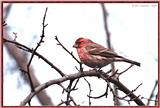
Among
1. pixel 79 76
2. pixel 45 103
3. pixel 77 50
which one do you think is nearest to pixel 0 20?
pixel 77 50

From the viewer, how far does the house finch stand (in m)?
6.59

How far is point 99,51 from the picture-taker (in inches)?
271

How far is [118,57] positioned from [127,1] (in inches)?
29.1

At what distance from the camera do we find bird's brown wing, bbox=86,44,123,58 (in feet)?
21.8

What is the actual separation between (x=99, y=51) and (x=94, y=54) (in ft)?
0.27

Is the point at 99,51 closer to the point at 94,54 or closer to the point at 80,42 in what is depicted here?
the point at 94,54

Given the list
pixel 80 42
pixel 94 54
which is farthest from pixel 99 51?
pixel 80 42

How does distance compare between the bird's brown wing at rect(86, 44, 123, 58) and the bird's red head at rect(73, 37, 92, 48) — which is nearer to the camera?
the bird's brown wing at rect(86, 44, 123, 58)

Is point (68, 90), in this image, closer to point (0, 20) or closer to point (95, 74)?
point (95, 74)

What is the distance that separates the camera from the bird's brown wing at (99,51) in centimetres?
663

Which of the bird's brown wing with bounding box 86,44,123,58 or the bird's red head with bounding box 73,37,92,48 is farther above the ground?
the bird's red head with bounding box 73,37,92,48

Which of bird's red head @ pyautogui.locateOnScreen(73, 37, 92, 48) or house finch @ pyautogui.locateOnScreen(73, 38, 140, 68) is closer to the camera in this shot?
house finch @ pyautogui.locateOnScreen(73, 38, 140, 68)

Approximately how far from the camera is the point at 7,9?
26.2 ft

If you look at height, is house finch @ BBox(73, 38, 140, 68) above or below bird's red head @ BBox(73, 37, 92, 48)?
below
